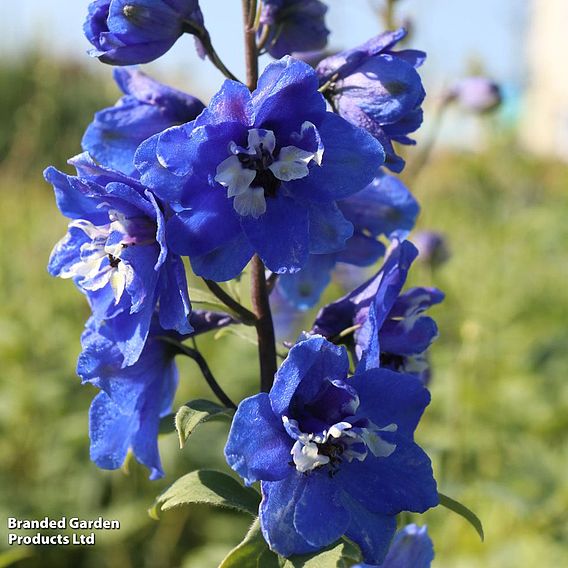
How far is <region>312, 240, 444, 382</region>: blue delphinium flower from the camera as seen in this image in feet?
4.63

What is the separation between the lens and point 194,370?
165 inches

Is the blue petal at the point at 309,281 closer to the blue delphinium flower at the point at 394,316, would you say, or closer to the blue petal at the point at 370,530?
the blue delphinium flower at the point at 394,316

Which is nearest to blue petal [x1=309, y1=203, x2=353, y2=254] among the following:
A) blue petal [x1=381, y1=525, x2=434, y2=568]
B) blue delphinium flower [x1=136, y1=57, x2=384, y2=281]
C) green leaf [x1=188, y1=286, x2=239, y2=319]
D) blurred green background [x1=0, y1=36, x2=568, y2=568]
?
blue delphinium flower [x1=136, y1=57, x2=384, y2=281]

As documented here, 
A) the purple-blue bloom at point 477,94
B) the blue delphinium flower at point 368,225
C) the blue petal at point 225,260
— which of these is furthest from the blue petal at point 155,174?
the purple-blue bloom at point 477,94

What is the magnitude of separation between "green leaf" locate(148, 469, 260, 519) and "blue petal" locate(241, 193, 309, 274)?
383 mm

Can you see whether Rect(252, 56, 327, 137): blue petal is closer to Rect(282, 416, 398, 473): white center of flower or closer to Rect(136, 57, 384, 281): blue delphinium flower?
Rect(136, 57, 384, 281): blue delphinium flower

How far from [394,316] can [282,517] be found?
1.39 feet

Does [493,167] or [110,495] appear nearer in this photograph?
[110,495]

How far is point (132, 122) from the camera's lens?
1.46m

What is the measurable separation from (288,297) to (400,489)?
51 cm

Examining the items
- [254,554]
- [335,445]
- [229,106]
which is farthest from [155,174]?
[254,554]

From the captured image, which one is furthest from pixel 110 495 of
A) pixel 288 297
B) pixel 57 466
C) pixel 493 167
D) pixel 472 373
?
pixel 493 167

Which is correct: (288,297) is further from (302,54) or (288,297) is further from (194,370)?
(194,370)

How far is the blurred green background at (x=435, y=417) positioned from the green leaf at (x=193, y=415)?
34.0 inches
